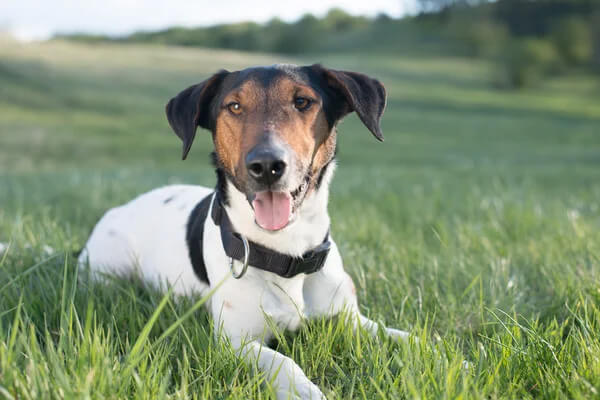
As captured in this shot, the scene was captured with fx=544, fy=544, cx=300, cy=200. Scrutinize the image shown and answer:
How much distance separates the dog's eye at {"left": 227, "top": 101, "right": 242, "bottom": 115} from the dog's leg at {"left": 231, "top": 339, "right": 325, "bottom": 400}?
1.18 m

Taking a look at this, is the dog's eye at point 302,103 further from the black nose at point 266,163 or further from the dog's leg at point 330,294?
the dog's leg at point 330,294

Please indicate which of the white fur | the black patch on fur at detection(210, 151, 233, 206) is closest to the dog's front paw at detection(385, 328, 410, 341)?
the white fur

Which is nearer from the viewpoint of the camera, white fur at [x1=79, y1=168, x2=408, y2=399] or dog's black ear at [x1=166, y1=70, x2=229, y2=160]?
white fur at [x1=79, y1=168, x2=408, y2=399]

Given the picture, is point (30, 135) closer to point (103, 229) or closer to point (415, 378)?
point (103, 229)

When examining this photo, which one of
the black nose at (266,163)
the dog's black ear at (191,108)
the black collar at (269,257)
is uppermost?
the dog's black ear at (191,108)

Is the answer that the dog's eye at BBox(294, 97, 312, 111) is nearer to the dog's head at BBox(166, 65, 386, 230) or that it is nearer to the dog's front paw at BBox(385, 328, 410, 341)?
the dog's head at BBox(166, 65, 386, 230)

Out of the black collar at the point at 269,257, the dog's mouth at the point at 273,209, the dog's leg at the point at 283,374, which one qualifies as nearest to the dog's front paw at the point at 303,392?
the dog's leg at the point at 283,374

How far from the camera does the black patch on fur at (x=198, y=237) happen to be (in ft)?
10.7

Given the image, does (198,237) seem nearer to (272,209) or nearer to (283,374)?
(272,209)

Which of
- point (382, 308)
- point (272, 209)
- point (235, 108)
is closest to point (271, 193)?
point (272, 209)

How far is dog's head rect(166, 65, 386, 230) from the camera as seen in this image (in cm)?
262

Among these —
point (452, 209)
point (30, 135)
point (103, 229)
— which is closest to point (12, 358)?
point (103, 229)

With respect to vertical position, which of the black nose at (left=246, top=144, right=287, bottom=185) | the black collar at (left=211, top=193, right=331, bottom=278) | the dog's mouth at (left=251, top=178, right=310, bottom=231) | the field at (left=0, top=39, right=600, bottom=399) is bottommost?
the field at (left=0, top=39, right=600, bottom=399)

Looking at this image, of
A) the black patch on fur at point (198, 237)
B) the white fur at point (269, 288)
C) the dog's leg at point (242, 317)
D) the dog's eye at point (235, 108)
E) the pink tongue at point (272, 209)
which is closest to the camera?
the white fur at point (269, 288)
